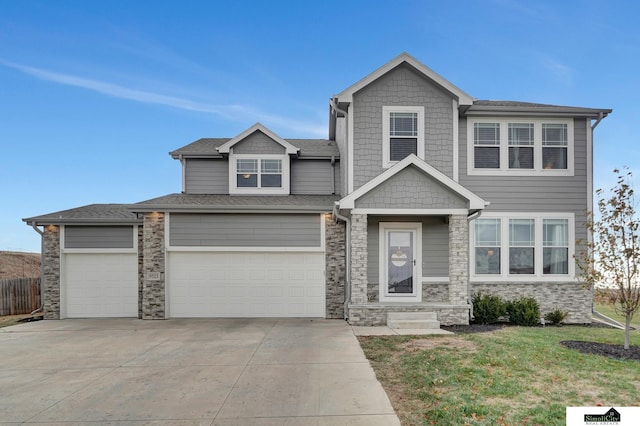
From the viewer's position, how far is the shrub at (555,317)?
34.4ft

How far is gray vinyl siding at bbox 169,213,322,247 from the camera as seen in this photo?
10.8m

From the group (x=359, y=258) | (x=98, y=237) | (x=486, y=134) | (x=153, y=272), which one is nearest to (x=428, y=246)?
(x=359, y=258)

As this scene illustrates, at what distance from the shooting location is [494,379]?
502 cm

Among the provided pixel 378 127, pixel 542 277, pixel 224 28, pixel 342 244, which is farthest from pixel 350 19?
pixel 542 277

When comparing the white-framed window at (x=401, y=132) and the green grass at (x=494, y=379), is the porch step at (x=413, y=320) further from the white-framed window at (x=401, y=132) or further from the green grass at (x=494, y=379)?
the white-framed window at (x=401, y=132)

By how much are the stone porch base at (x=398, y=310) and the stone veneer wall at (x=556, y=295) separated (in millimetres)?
1532

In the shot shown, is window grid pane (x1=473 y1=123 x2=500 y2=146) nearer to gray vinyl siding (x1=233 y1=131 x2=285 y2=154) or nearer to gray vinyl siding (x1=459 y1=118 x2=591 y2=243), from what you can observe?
gray vinyl siding (x1=459 y1=118 x2=591 y2=243)

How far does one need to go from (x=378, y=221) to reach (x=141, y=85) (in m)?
16.2

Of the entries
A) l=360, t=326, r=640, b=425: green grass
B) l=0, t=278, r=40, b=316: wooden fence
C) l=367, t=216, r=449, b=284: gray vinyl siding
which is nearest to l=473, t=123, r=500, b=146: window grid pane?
l=367, t=216, r=449, b=284: gray vinyl siding

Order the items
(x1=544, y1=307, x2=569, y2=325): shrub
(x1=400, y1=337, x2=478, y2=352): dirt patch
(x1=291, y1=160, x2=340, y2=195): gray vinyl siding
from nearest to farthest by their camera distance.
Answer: (x1=400, y1=337, x2=478, y2=352): dirt patch < (x1=544, y1=307, x2=569, y2=325): shrub < (x1=291, y1=160, x2=340, y2=195): gray vinyl siding

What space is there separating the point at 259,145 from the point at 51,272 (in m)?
7.73

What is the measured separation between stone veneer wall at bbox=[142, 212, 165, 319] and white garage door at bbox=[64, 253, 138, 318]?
3.29 feet

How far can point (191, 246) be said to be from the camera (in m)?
10.8

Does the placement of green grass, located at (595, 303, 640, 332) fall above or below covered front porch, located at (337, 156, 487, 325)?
below
